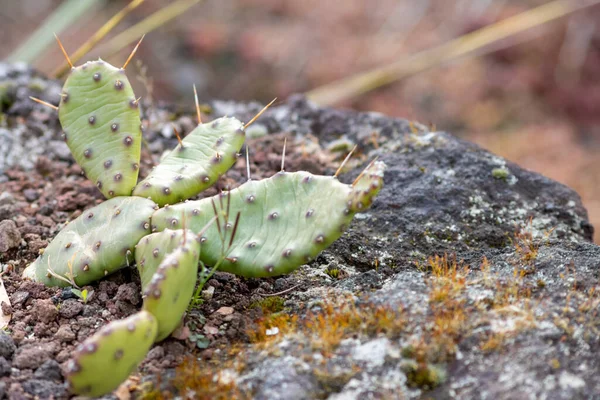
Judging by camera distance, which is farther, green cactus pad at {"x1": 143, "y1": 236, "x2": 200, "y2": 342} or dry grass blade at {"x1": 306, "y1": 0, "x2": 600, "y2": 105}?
dry grass blade at {"x1": 306, "y1": 0, "x2": 600, "y2": 105}

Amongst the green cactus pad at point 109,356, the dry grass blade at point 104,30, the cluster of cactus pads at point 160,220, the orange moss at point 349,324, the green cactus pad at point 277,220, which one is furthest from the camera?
the dry grass blade at point 104,30

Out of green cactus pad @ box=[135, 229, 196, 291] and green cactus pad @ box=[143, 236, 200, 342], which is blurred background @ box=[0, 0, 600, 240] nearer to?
green cactus pad @ box=[135, 229, 196, 291]

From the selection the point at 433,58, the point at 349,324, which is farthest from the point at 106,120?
the point at 433,58

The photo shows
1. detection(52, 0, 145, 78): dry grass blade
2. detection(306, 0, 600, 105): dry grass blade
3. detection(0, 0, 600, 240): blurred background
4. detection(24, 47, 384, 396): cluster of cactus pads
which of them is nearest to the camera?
detection(24, 47, 384, 396): cluster of cactus pads

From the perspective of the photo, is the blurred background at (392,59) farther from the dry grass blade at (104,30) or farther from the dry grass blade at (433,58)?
the dry grass blade at (104,30)

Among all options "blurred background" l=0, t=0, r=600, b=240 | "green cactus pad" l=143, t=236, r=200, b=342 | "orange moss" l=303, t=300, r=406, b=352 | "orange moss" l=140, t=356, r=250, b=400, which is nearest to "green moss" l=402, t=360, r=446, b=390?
"orange moss" l=303, t=300, r=406, b=352

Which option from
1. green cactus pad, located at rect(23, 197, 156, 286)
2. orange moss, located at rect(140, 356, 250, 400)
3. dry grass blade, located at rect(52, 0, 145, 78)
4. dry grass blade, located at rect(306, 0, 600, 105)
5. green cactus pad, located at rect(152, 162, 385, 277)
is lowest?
orange moss, located at rect(140, 356, 250, 400)

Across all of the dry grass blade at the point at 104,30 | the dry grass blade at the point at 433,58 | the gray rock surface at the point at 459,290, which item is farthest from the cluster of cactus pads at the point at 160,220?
the dry grass blade at the point at 433,58
